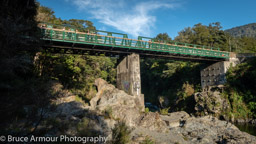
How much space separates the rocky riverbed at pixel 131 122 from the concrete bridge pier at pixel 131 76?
1.65 meters

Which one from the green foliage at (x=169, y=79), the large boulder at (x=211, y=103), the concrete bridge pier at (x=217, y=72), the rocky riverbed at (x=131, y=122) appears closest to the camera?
the rocky riverbed at (x=131, y=122)

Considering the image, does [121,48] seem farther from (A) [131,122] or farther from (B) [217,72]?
(B) [217,72]

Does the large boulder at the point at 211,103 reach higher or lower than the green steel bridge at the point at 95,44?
lower

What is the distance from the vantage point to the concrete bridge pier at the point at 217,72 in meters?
36.1

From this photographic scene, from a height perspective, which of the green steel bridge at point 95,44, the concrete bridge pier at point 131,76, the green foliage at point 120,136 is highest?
the green steel bridge at point 95,44

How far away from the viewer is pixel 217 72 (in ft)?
123

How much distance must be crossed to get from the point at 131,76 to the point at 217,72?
2452cm

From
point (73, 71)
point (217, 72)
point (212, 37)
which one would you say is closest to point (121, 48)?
point (73, 71)

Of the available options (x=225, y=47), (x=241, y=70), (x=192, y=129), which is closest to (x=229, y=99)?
(x=241, y=70)

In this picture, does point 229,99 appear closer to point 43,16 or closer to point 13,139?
point 13,139

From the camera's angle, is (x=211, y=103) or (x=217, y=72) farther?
(x=217, y=72)

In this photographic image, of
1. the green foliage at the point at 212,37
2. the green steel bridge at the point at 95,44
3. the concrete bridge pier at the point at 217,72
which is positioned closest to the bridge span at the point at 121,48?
the green steel bridge at the point at 95,44

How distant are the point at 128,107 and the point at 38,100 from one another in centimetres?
1343

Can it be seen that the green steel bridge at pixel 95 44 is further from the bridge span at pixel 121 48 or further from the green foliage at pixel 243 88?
the green foliage at pixel 243 88
